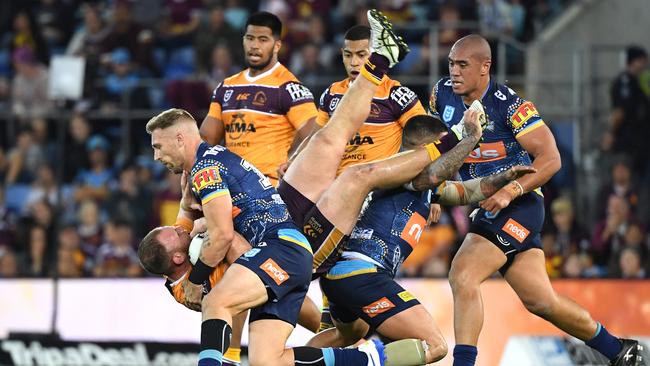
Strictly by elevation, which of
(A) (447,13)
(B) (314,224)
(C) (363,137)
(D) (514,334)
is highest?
(A) (447,13)

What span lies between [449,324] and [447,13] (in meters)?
5.72

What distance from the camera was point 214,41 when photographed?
54.2 ft

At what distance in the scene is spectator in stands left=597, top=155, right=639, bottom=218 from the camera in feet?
45.2

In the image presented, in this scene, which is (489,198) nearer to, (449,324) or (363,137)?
(363,137)

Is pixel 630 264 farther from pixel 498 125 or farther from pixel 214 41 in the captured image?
pixel 214 41

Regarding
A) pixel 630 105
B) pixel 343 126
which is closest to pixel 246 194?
pixel 343 126

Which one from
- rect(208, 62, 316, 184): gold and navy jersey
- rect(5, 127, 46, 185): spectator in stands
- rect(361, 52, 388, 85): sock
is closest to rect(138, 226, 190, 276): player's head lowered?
rect(361, 52, 388, 85): sock

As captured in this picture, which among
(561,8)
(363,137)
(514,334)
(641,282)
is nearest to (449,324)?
(514,334)

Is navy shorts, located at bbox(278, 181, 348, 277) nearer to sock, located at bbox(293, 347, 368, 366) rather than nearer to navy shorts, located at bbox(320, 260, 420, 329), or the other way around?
navy shorts, located at bbox(320, 260, 420, 329)

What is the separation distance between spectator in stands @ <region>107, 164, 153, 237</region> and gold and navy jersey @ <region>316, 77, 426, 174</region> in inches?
227

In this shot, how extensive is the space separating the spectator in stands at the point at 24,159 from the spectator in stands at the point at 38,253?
173 cm

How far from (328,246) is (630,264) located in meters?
5.51

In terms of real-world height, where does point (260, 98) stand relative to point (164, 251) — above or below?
above

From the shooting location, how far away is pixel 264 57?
32.0 feet
